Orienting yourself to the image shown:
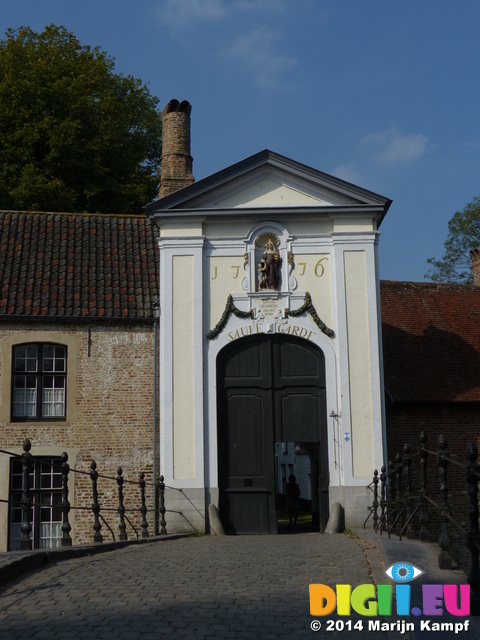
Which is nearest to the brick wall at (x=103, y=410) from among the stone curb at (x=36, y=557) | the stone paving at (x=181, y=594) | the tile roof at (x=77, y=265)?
the tile roof at (x=77, y=265)

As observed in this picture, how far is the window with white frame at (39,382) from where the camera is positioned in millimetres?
16062

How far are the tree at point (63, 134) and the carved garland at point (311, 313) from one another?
11.8 m

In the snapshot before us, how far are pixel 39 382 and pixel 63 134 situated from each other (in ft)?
37.8

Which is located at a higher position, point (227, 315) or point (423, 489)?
point (227, 315)

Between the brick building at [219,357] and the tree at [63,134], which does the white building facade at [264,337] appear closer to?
the brick building at [219,357]

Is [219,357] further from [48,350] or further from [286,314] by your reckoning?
[48,350]

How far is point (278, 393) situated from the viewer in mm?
15430

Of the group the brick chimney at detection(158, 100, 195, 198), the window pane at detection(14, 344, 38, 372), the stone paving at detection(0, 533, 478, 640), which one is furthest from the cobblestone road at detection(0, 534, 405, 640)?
the brick chimney at detection(158, 100, 195, 198)

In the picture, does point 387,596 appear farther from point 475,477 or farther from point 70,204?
point 70,204

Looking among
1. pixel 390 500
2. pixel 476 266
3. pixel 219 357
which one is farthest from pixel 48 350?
pixel 476 266

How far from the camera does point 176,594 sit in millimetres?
6805

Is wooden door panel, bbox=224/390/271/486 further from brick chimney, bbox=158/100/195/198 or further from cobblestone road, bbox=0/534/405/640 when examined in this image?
brick chimney, bbox=158/100/195/198

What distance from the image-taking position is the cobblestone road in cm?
563

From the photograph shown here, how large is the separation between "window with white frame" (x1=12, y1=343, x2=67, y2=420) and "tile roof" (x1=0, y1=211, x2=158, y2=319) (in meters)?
0.86
